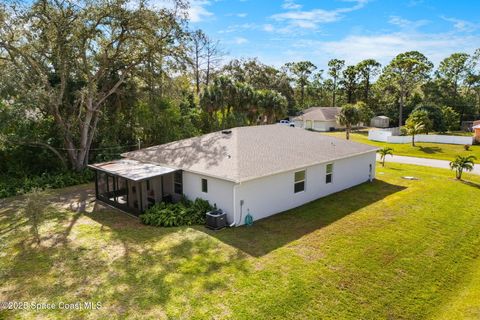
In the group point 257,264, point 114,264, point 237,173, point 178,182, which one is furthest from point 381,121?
point 114,264

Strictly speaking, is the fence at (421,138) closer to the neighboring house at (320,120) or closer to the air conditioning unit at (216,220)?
the neighboring house at (320,120)

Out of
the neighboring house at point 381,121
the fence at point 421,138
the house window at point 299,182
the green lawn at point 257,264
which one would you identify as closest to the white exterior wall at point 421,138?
the fence at point 421,138

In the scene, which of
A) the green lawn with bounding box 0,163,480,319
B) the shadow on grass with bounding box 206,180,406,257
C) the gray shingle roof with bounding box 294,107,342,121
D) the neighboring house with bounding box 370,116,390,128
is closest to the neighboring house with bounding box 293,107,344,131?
the gray shingle roof with bounding box 294,107,342,121

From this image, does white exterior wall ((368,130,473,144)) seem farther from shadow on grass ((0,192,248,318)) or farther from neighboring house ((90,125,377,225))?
shadow on grass ((0,192,248,318))

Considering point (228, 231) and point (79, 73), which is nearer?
point (228, 231)

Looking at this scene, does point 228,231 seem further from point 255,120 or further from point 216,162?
point 255,120

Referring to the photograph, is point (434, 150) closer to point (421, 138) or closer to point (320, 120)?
point (421, 138)

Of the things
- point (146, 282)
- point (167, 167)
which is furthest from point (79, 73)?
point (146, 282)
